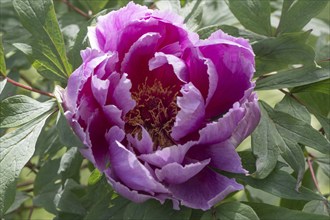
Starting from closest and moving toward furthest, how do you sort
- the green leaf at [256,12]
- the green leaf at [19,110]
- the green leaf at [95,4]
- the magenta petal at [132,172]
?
1. the magenta petal at [132,172]
2. the green leaf at [19,110]
3. the green leaf at [256,12]
4. the green leaf at [95,4]

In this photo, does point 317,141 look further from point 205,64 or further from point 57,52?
point 57,52

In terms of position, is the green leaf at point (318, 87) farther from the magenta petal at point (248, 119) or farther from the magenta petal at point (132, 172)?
the magenta petal at point (132, 172)

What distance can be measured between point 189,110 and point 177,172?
7 centimetres

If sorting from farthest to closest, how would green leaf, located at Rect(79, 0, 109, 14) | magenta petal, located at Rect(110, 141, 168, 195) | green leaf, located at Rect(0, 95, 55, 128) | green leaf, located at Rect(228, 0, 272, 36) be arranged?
green leaf, located at Rect(79, 0, 109, 14) → green leaf, located at Rect(228, 0, 272, 36) → green leaf, located at Rect(0, 95, 55, 128) → magenta petal, located at Rect(110, 141, 168, 195)

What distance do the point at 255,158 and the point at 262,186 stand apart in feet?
0.12

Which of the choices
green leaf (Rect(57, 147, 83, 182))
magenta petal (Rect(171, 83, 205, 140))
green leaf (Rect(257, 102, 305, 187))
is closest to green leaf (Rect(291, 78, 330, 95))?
green leaf (Rect(257, 102, 305, 187))

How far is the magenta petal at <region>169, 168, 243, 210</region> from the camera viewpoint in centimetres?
69

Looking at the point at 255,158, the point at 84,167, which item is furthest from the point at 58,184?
the point at 255,158

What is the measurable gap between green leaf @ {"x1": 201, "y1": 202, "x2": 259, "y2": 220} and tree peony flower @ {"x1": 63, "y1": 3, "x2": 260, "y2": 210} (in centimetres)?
4

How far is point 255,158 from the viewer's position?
766 mm

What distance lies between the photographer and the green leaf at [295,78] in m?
0.81

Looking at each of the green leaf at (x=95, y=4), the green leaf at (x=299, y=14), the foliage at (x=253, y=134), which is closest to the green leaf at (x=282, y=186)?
the foliage at (x=253, y=134)

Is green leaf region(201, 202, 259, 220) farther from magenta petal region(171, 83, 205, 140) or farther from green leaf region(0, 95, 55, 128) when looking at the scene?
green leaf region(0, 95, 55, 128)

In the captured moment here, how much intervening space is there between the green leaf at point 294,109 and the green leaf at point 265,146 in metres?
0.07
